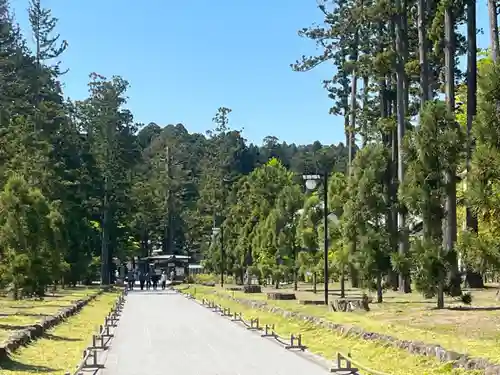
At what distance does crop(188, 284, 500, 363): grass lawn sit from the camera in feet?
42.7

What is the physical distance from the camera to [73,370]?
12.5 m

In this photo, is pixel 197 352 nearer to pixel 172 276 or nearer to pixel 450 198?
pixel 450 198

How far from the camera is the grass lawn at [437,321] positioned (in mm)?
13016

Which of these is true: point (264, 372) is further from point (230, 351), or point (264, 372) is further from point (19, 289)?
point (19, 289)

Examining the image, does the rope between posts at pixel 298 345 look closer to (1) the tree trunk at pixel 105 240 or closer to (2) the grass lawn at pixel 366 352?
(2) the grass lawn at pixel 366 352

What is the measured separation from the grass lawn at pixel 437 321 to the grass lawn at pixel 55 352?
5869 mm

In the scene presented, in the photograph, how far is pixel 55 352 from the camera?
49.1 ft

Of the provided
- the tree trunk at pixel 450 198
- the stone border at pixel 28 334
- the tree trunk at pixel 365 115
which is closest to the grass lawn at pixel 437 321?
the tree trunk at pixel 450 198

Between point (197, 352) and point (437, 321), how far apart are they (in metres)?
5.71

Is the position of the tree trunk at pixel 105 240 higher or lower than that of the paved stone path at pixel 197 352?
higher

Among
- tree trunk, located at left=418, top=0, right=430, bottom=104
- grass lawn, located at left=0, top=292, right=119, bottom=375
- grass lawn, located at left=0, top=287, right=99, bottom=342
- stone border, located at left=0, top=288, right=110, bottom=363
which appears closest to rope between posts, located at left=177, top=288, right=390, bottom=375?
grass lawn, located at left=0, top=292, right=119, bottom=375

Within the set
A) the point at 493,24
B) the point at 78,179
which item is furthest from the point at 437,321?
the point at 78,179

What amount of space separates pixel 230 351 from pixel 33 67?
5040 centimetres

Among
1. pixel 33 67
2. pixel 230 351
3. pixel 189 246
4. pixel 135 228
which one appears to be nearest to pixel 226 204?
pixel 135 228
